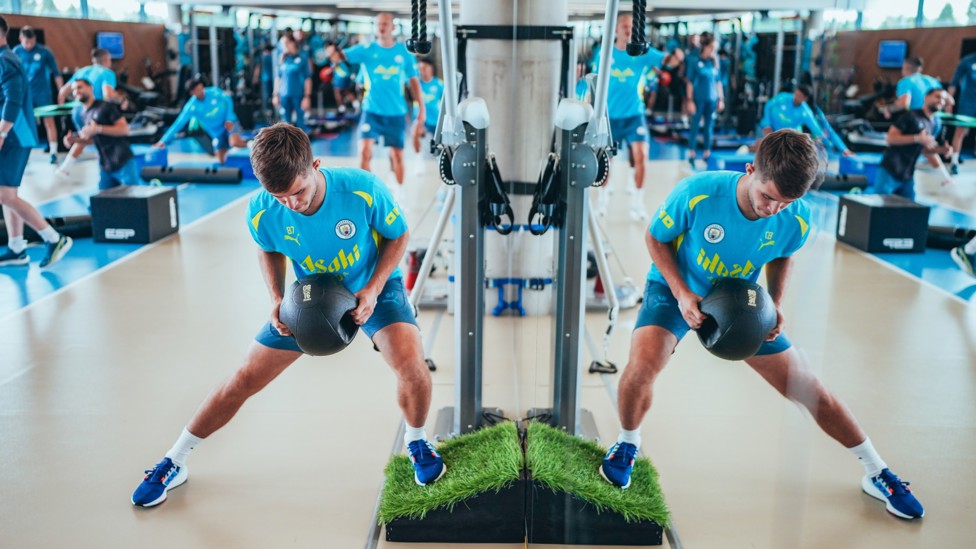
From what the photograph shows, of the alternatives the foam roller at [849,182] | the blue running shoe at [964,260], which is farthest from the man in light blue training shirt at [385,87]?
the blue running shoe at [964,260]

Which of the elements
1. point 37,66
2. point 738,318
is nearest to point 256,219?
point 738,318

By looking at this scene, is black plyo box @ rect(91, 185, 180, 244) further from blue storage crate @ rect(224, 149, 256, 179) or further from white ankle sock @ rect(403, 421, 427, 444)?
white ankle sock @ rect(403, 421, 427, 444)

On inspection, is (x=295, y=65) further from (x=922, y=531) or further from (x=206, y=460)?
(x=922, y=531)

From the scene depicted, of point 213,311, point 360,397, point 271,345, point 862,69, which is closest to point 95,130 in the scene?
point 213,311

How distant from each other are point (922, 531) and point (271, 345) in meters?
1.92

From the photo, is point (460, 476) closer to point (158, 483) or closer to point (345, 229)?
point (345, 229)

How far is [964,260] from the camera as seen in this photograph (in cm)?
541

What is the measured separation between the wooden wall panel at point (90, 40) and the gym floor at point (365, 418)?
4.07m

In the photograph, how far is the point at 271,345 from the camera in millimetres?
2408

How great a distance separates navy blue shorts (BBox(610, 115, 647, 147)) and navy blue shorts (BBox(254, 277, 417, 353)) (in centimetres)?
266

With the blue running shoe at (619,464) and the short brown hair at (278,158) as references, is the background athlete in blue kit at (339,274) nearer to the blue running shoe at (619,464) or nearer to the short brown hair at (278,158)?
the short brown hair at (278,158)

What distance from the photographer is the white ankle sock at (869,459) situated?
2490 mm

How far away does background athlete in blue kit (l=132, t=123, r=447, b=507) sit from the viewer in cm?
230

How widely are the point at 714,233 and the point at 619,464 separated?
73 cm
